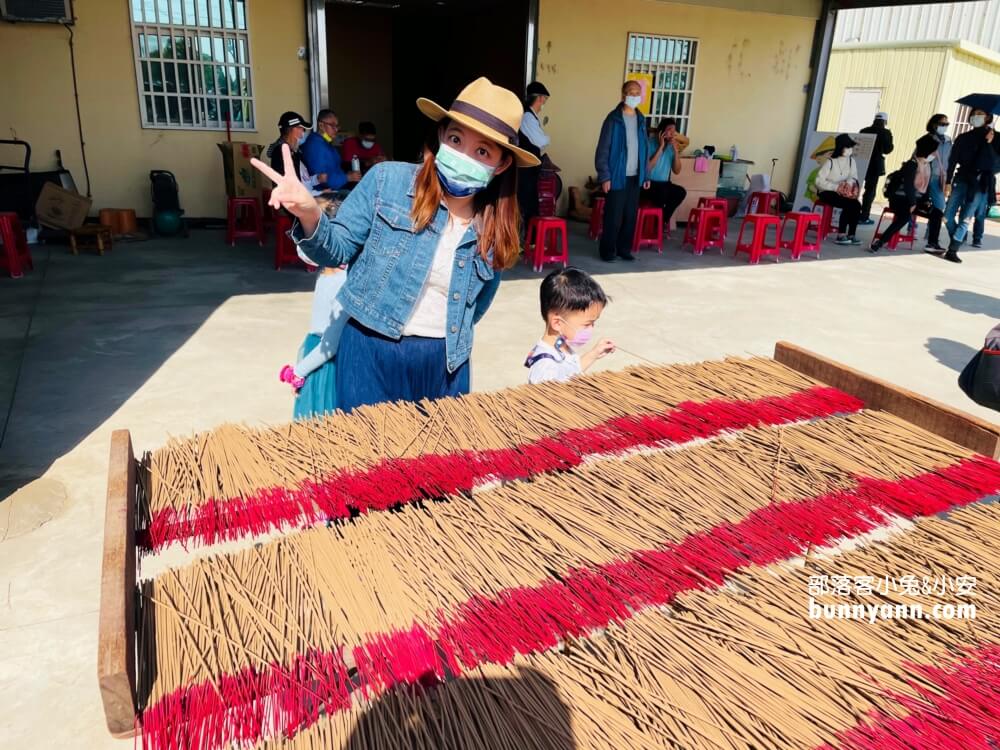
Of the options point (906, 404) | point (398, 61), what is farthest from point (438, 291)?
point (398, 61)

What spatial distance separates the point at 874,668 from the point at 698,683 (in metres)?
0.24

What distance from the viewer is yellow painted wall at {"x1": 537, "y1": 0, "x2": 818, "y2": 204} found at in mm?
10266

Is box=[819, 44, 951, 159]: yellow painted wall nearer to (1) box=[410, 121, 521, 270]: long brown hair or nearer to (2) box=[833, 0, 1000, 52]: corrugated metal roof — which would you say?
(2) box=[833, 0, 1000, 52]: corrugated metal roof

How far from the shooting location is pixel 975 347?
551 cm

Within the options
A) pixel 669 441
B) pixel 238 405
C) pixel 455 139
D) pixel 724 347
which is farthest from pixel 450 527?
pixel 724 347

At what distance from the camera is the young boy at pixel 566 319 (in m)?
2.54

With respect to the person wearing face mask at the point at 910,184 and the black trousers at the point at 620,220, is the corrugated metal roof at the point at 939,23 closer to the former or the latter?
the person wearing face mask at the point at 910,184

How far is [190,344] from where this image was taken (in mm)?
4758

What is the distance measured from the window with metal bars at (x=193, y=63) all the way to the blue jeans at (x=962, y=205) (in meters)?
8.95

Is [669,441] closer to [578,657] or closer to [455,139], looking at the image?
[578,657]

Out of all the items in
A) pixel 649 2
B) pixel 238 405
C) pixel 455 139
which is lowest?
pixel 238 405

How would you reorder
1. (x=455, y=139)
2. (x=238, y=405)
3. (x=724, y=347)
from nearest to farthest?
(x=455, y=139) < (x=238, y=405) < (x=724, y=347)

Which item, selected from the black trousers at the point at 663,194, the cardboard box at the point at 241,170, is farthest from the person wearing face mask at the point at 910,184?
the cardboard box at the point at 241,170

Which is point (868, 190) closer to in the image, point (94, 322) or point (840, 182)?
point (840, 182)
